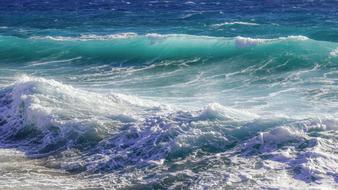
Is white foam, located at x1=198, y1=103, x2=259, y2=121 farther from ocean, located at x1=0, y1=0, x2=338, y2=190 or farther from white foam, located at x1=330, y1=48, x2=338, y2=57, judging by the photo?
white foam, located at x1=330, y1=48, x2=338, y2=57

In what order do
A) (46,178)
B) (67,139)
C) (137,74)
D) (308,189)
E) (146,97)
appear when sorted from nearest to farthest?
(308,189)
(46,178)
(67,139)
(146,97)
(137,74)

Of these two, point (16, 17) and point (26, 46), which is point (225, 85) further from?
point (16, 17)

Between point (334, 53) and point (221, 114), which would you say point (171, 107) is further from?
point (334, 53)

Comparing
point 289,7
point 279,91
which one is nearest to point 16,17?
point 289,7

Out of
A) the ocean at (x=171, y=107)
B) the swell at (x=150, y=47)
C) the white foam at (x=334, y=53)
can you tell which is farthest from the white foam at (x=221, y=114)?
the white foam at (x=334, y=53)

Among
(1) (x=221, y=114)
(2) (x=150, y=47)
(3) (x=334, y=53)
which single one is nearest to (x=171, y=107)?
(1) (x=221, y=114)
